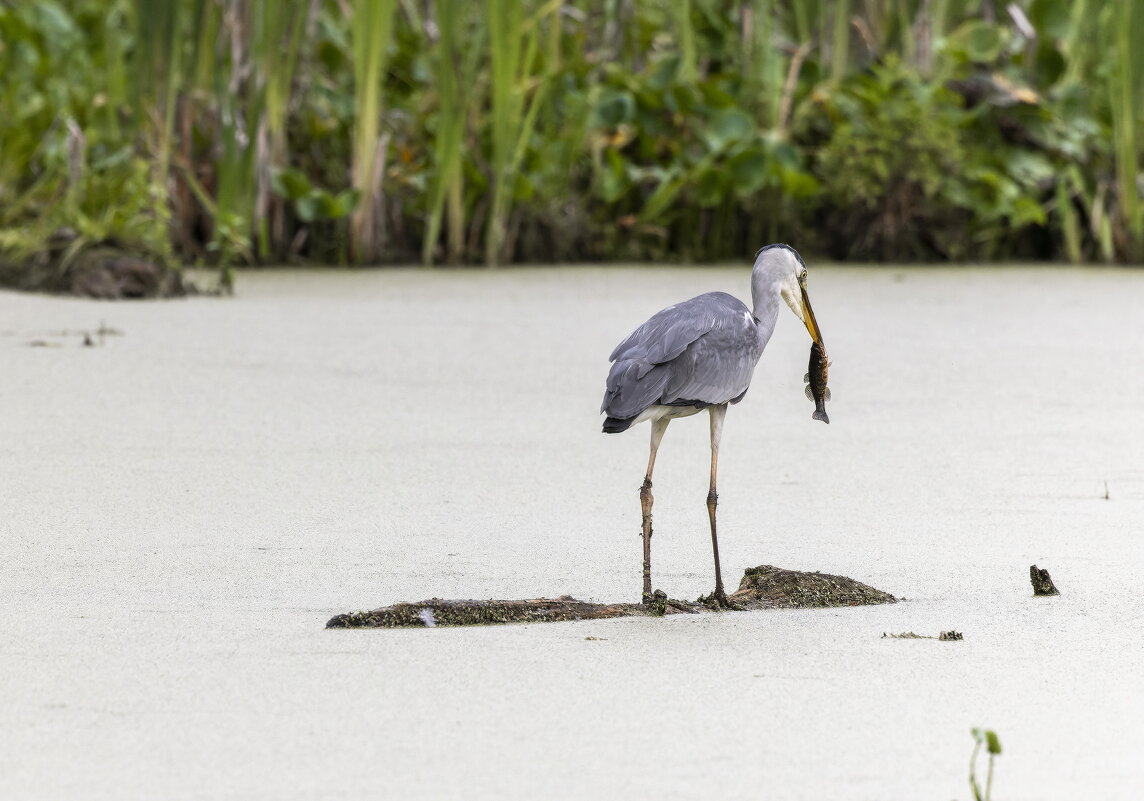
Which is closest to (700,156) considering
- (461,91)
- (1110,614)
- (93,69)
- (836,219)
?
(836,219)

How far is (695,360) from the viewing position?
266 centimetres

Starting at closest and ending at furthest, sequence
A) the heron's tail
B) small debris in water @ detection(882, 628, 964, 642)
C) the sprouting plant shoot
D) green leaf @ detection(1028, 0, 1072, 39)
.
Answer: the sprouting plant shoot < small debris in water @ detection(882, 628, 964, 642) < the heron's tail < green leaf @ detection(1028, 0, 1072, 39)

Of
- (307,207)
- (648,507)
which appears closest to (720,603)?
(648,507)

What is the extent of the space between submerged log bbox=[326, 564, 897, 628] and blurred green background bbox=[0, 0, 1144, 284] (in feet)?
15.5

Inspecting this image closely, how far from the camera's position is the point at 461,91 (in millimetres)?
7871

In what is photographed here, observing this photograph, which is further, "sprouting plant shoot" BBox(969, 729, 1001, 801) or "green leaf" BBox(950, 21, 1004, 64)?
"green leaf" BBox(950, 21, 1004, 64)

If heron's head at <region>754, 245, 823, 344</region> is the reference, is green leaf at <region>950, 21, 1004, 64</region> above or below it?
above

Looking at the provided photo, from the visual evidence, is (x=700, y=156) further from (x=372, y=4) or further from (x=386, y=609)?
(x=386, y=609)

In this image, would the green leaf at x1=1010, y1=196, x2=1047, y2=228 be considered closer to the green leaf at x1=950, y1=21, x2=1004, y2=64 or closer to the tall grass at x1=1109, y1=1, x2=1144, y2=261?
the tall grass at x1=1109, y1=1, x2=1144, y2=261

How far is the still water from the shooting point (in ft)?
6.40

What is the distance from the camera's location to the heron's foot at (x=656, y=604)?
2600 mm

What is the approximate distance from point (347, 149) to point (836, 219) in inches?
94.8

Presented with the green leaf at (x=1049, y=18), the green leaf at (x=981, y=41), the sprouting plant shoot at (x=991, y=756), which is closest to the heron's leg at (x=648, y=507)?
the sprouting plant shoot at (x=991, y=756)

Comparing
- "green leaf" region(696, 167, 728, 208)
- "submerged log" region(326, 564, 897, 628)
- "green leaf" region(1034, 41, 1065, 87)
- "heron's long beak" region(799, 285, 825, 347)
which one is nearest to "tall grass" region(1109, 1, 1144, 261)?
"green leaf" region(1034, 41, 1065, 87)
